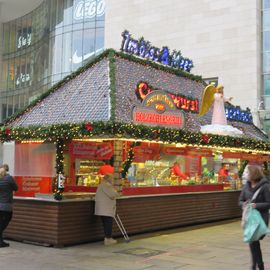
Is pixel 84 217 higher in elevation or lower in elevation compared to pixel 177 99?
lower

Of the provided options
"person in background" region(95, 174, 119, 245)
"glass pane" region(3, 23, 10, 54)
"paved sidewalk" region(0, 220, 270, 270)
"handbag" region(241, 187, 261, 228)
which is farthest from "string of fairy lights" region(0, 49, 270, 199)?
"glass pane" region(3, 23, 10, 54)

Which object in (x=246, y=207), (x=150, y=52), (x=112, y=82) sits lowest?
(x=246, y=207)

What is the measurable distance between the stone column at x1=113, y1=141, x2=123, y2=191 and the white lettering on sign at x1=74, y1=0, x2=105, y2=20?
99.7 ft

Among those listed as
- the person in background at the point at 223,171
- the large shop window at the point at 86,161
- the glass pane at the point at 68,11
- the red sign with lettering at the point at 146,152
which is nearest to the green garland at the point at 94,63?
the large shop window at the point at 86,161

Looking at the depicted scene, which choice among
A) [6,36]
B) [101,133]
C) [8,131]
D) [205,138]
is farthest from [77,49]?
[101,133]

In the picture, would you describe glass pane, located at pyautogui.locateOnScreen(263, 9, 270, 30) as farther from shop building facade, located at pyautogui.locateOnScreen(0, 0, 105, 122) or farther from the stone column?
the stone column

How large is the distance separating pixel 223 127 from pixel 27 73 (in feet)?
112

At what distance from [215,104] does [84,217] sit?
654 cm

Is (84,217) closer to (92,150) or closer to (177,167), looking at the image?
(92,150)

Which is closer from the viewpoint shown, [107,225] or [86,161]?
[107,225]

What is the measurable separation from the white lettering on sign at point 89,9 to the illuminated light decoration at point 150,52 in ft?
84.9

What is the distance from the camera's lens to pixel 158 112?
12.7m

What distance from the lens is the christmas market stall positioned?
1052 cm

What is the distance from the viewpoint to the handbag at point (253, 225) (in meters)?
6.84
